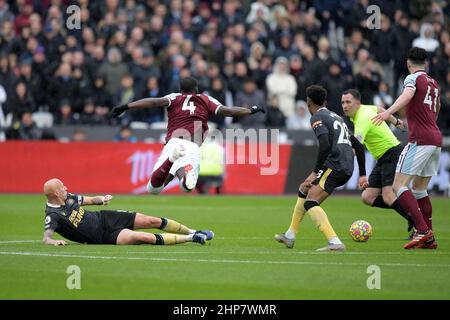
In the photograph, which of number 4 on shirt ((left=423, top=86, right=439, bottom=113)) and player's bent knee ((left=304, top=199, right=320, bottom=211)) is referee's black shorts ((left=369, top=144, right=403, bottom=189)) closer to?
number 4 on shirt ((left=423, top=86, right=439, bottom=113))

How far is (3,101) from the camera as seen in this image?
27.8 m

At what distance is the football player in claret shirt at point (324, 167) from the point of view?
13.5 metres

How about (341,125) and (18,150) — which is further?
(18,150)

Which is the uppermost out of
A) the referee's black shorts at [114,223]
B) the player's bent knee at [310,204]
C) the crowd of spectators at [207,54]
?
the crowd of spectators at [207,54]

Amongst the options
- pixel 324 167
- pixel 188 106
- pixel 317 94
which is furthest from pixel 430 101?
pixel 188 106

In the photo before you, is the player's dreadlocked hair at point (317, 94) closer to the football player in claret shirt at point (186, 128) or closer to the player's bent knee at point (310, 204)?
the player's bent knee at point (310, 204)

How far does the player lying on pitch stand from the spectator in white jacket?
592 inches

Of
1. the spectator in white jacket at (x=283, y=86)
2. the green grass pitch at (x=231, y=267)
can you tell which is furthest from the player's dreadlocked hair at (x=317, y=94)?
the spectator in white jacket at (x=283, y=86)

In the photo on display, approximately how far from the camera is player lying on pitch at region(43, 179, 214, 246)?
44.8ft

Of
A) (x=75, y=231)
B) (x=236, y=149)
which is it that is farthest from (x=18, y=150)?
(x=75, y=231)

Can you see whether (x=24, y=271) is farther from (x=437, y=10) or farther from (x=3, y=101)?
(x=437, y=10)

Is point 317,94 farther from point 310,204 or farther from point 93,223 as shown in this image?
point 93,223

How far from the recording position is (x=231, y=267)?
39.0ft

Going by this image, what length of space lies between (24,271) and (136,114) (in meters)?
17.5
